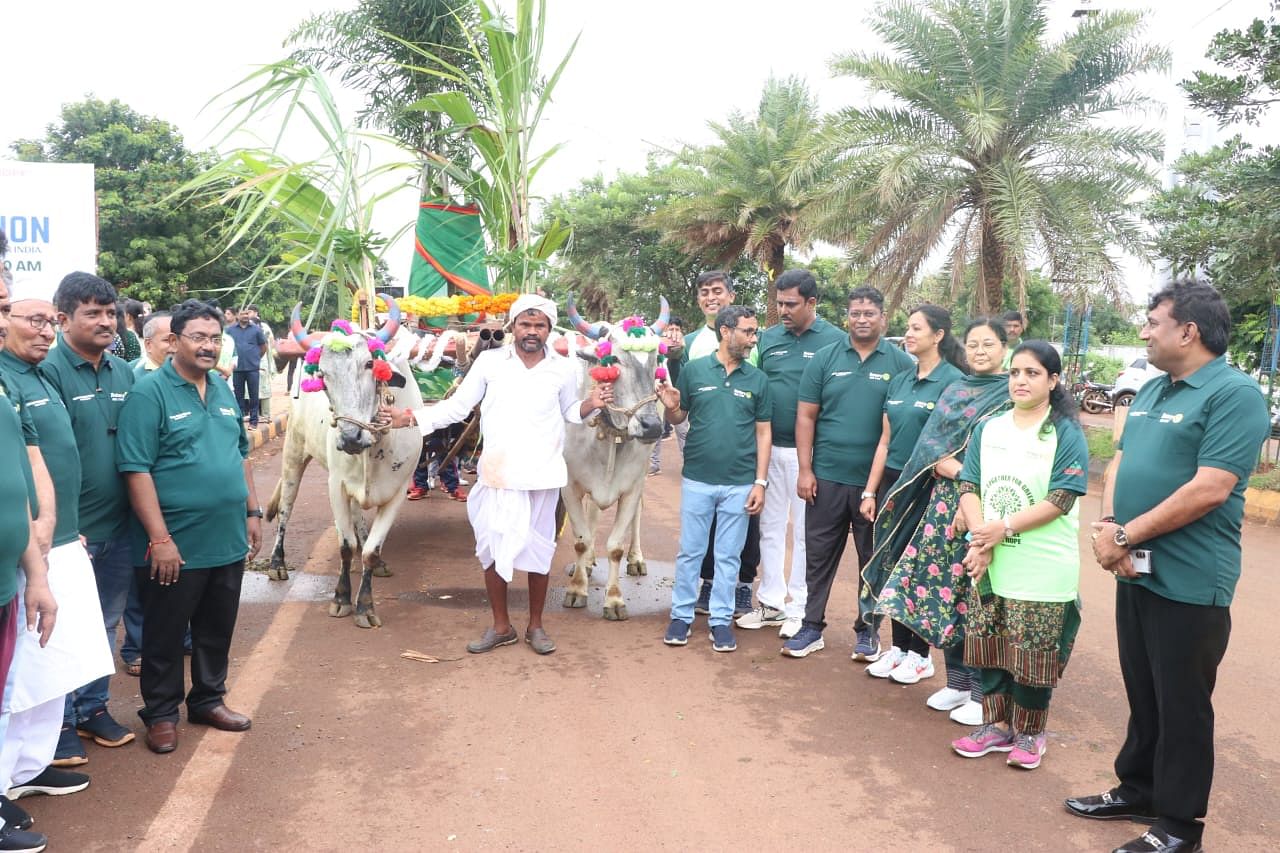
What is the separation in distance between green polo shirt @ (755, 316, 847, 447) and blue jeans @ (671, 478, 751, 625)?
48 cm

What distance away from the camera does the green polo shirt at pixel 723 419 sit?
5.41 metres

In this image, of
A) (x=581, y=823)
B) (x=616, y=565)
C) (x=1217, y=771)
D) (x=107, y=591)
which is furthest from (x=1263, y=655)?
(x=107, y=591)

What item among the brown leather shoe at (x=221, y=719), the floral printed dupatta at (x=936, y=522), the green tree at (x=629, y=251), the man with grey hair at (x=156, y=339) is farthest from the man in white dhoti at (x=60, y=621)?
the green tree at (x=629, y=251)

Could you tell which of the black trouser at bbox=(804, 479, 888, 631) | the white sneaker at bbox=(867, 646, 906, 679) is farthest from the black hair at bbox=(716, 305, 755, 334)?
the white sneaker at bbox=(867, 646, 906, 679)

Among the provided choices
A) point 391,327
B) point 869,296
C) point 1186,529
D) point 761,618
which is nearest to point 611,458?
point 761,618

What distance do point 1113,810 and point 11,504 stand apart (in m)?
4.03

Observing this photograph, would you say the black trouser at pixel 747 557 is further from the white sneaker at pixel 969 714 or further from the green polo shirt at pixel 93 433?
the green polo shirt at pixel 93 433

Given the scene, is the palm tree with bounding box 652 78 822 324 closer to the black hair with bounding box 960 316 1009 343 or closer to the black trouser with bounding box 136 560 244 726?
the black hair with bounding box 960 316 1009 343

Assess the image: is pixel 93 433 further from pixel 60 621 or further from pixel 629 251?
pixel 629 251

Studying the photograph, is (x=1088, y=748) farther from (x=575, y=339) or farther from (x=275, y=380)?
(x=275, y=380)

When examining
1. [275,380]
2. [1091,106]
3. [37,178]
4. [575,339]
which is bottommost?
[275,380]

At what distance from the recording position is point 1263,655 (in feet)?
18.5

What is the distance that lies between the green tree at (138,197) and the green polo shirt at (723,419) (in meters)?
16.8

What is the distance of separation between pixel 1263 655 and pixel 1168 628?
9.54 feet
